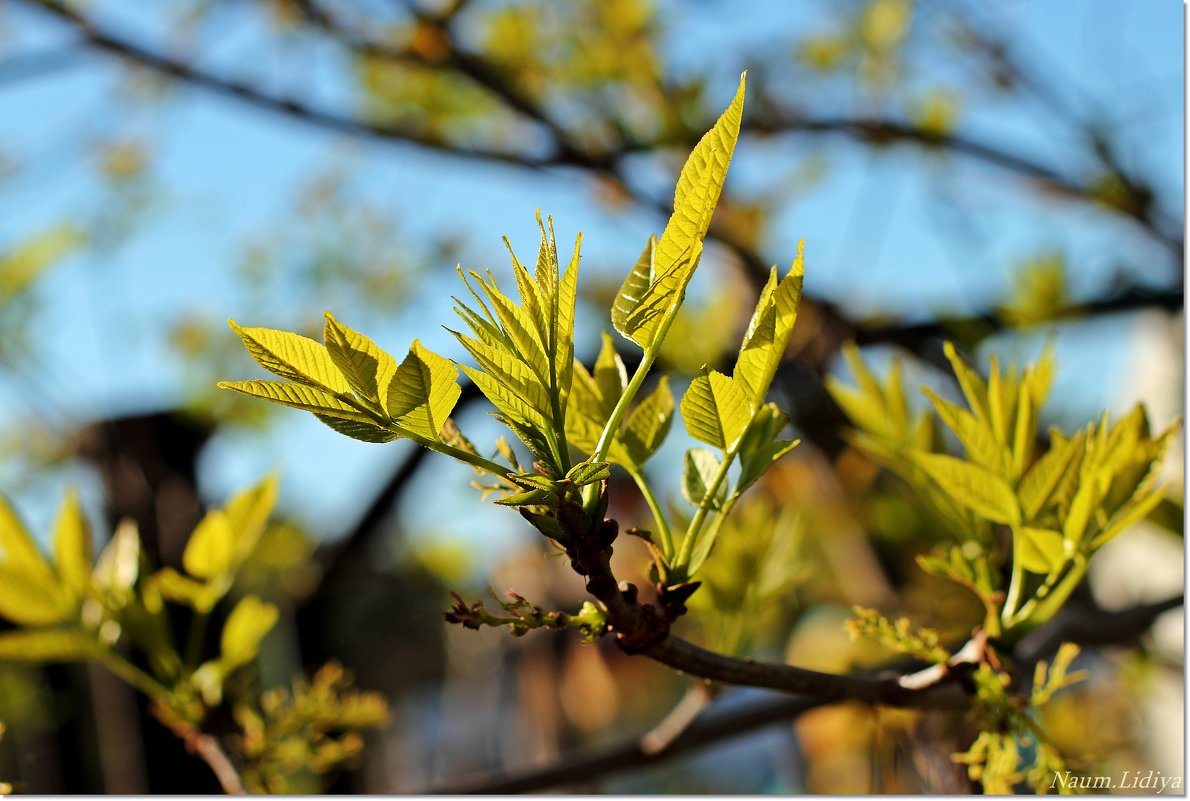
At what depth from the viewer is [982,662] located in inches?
16.5

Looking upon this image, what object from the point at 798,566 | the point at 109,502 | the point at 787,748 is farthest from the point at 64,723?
the point at 798,566

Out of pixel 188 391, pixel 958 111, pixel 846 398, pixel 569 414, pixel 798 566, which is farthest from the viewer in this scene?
pixel 188 391

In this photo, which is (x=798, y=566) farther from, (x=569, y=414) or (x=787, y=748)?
(x=787, y=748)

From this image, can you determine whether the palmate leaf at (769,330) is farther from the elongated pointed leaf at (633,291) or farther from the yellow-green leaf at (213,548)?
the yellow-green leaf at (213,548)

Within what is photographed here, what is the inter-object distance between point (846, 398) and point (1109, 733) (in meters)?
1.05

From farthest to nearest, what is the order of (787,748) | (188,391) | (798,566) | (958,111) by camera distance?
(787,748)
(188,391)
(958,111)
(798,566)

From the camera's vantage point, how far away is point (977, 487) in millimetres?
448

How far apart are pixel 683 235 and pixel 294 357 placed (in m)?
0.14

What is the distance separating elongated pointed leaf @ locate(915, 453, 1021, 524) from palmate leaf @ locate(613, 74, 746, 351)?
200mm

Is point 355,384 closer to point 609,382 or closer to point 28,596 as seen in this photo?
point 609,382

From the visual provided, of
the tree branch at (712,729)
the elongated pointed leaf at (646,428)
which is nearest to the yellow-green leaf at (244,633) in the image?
the tree branch at (712,729)

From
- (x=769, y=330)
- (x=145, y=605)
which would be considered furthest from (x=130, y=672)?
(x=769, y=330)

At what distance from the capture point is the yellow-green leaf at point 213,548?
612mm

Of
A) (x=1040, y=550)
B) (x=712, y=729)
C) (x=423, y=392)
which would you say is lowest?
(x=712, y=729)
